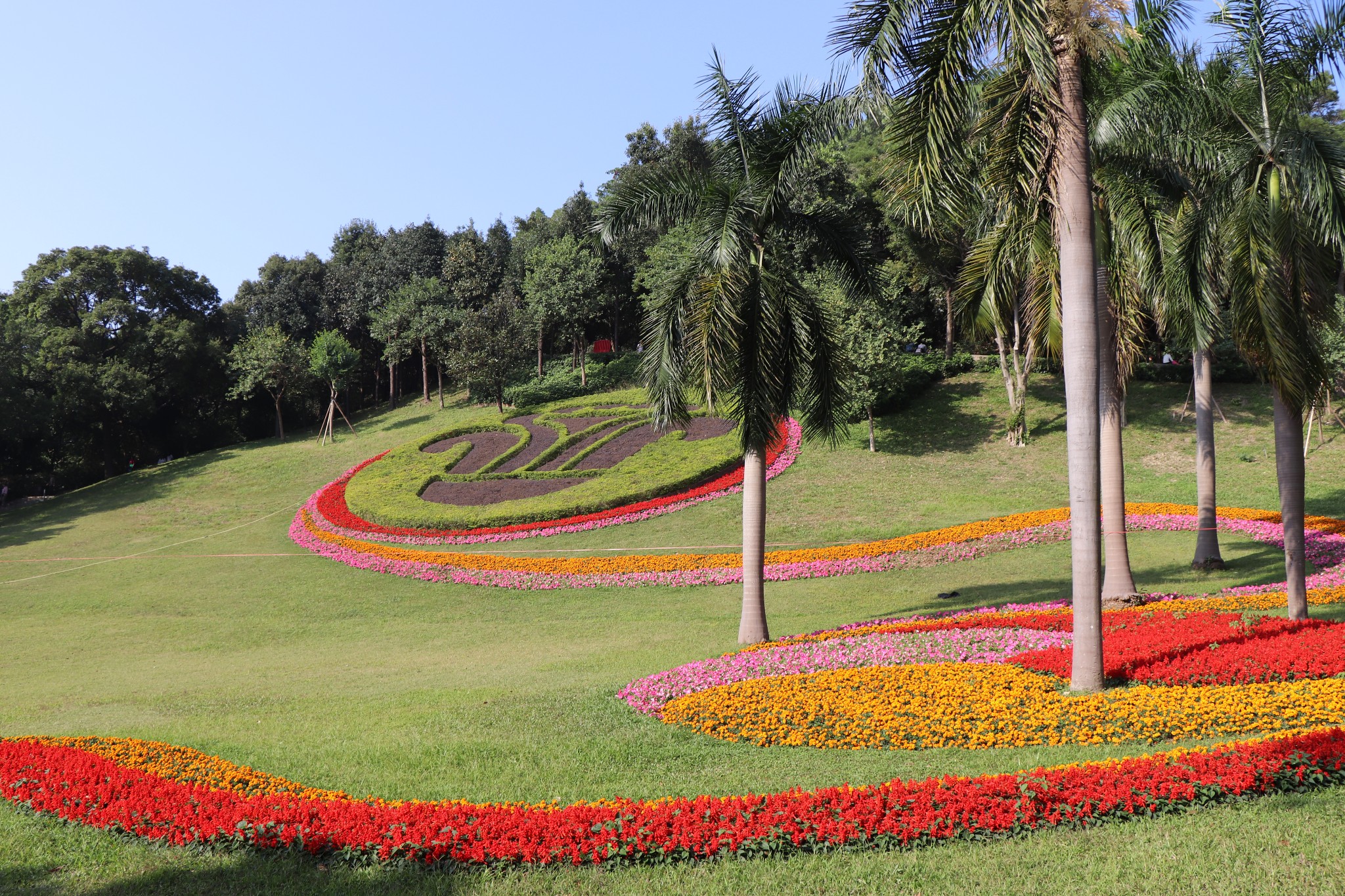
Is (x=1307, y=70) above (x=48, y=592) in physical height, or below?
above

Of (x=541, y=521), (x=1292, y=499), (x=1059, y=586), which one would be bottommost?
(x=1059, y=586)

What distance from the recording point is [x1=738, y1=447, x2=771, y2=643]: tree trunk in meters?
13.7

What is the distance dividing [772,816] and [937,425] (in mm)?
27249

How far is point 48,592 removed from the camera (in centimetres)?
2203

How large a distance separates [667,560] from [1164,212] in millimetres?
12188

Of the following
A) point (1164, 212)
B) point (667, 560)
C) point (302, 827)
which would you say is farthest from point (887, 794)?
point (667, 560)

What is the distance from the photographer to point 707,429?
31.8m

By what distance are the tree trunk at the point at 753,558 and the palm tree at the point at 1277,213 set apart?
21.4ft

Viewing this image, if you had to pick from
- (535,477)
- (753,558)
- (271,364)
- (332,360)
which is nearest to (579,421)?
(535,477)

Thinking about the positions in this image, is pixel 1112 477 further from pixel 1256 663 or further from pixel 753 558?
pixel 753 558

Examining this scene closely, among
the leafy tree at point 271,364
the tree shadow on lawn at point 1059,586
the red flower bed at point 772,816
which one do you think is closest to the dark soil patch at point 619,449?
the tree shadow on lawn at point 1059,586

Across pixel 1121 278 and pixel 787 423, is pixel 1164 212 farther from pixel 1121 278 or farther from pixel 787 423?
pixel 787 423

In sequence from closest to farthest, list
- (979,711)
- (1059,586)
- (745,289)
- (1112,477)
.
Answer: (979,711) < (745,289) < (1112,477) < (1059,586)

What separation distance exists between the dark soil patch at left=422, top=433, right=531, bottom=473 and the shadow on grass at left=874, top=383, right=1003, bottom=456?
1356 cm
